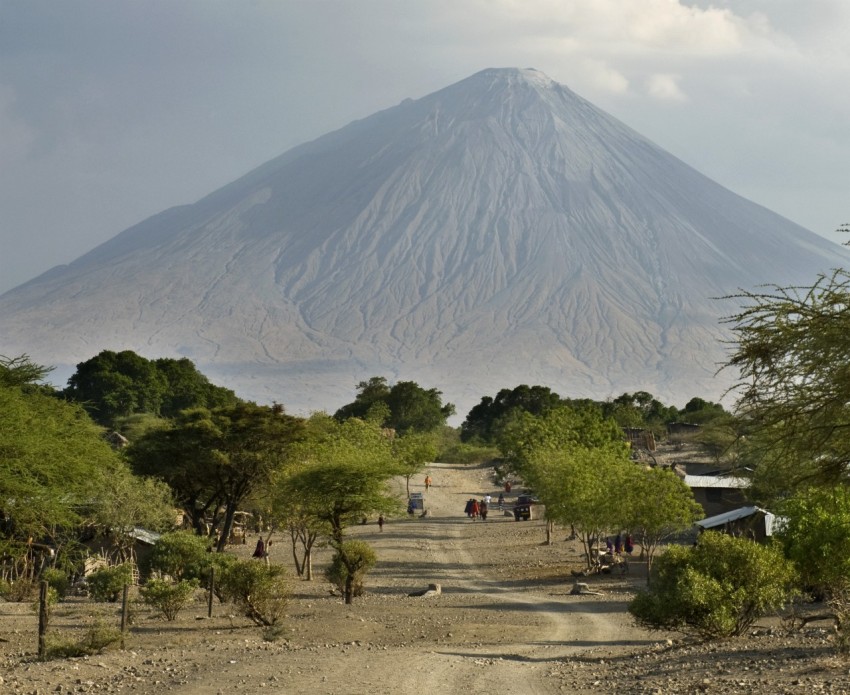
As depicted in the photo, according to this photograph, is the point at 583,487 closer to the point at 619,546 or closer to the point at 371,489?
the point at 619,546

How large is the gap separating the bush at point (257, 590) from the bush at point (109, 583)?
16.4 feet

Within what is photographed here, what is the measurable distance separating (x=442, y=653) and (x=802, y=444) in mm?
11651

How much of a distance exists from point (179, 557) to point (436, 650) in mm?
12079

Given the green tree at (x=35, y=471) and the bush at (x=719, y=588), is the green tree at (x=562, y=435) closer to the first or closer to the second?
the green tree at (x=35, y=471)

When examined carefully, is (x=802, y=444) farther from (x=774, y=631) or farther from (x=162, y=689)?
(x=774, y=631)

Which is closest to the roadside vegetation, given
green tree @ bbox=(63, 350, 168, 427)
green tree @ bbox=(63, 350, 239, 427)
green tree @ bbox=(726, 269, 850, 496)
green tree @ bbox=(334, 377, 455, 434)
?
green tree @ bbox=(726, 269, 850, 496)

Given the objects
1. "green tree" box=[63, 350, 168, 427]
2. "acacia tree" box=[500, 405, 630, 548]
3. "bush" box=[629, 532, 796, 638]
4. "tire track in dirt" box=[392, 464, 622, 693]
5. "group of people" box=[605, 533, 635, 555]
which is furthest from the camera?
"green tree" box=[63, 350, 168, 427]

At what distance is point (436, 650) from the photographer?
906 inches

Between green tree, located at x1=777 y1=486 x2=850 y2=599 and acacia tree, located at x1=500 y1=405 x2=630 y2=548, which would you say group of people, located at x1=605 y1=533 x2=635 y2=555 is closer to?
acacia tree, located at x1=500 y1=405 x2=630 y2=548

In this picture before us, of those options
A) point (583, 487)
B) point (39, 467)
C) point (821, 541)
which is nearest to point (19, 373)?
point (39, 467)

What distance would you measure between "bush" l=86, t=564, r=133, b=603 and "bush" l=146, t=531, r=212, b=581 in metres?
1.53

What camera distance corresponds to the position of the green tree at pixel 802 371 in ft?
37.7

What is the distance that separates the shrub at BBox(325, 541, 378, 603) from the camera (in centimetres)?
3203

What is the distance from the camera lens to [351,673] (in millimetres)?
18656
